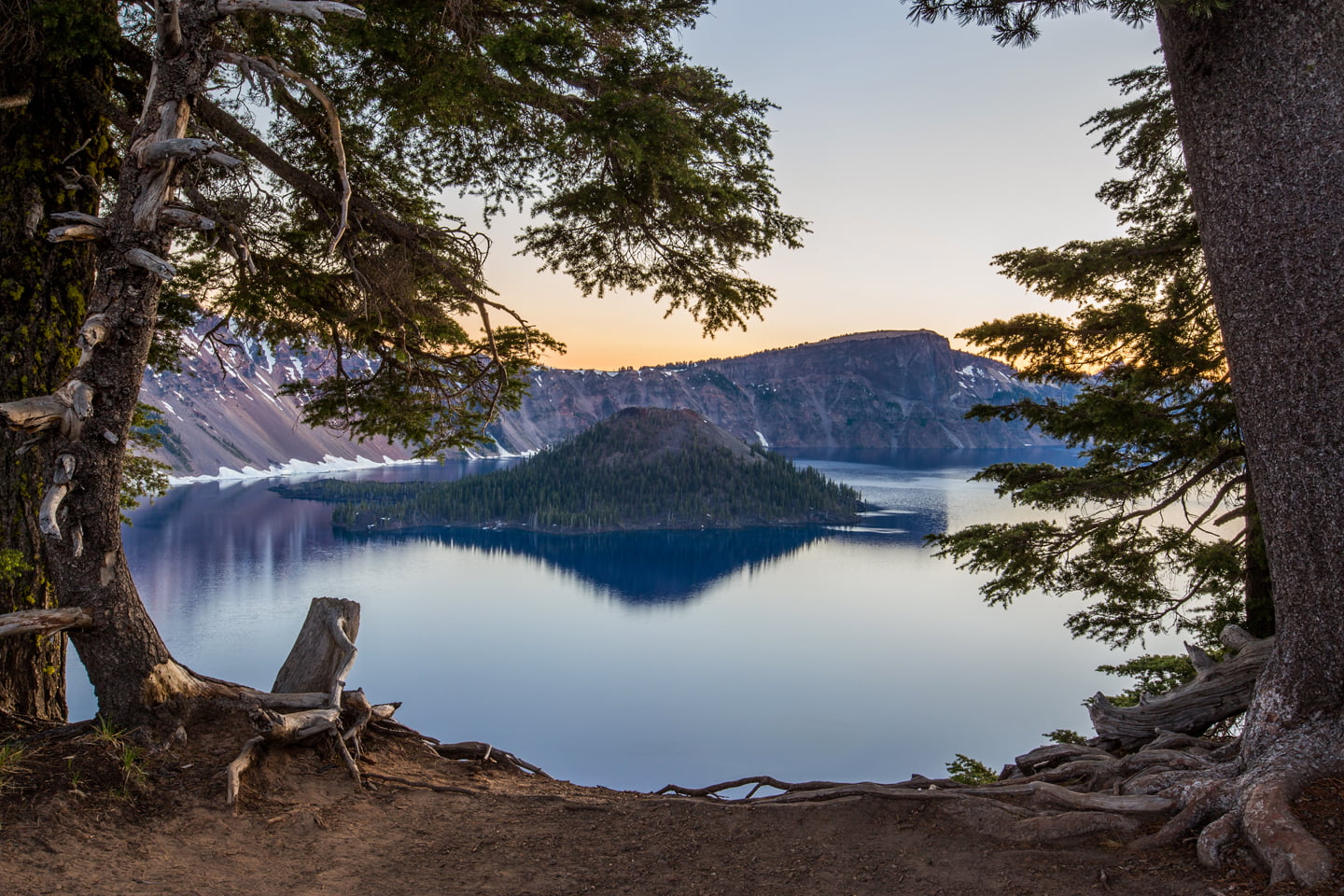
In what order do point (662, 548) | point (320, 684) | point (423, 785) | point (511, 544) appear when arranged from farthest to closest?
point (662, 548), point (511, 544), point (320, 684), point (423, 785)

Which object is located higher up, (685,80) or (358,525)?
(685,80)

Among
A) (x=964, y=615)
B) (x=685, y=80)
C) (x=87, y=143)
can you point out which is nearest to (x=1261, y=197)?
(x=685, y=80)

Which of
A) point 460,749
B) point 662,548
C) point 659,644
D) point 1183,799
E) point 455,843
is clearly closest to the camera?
point 1183,799

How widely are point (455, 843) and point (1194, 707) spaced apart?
4.80m

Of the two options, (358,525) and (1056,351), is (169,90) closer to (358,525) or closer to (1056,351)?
(1056,351)

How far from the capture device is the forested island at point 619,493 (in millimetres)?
106875

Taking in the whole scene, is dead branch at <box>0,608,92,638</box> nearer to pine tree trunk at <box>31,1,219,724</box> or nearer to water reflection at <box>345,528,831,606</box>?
pine tree trunk at <box>31,1,219,724</box>

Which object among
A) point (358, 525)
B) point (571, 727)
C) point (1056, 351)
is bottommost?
point (571, 727)

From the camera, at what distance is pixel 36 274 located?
17.4 feet

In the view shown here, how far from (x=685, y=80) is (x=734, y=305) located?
2.09m

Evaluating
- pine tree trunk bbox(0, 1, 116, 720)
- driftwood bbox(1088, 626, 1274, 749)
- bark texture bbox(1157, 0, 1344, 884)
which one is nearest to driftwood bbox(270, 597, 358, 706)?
pine tree trunk bbox(0, 1, 116, 720)

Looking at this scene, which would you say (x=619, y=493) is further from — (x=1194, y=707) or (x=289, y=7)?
(x=289, y=7)

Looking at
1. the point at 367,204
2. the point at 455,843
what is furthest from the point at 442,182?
the point at 455,843

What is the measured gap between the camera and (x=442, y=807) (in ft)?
16.3
